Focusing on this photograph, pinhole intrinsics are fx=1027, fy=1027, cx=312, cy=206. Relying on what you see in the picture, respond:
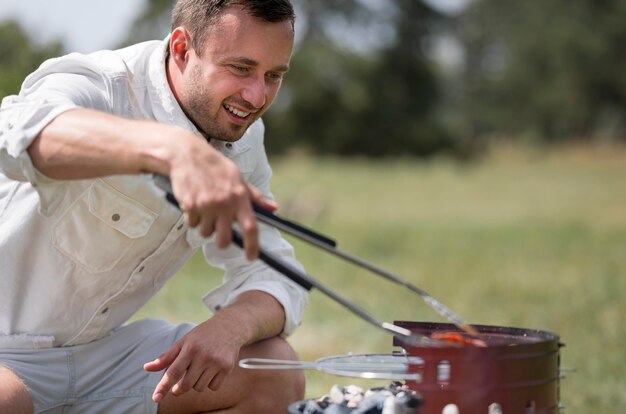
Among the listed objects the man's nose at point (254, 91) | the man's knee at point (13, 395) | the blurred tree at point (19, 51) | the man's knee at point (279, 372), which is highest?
the blurred tree at point (19, 51)

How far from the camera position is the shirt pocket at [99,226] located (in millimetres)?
2916

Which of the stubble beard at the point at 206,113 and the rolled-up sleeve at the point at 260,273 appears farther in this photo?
the rolled-up sleeve at the point at 260,273

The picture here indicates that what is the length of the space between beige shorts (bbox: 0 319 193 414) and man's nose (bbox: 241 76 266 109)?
91 cm

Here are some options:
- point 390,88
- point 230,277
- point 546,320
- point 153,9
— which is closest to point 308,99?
point 390,88

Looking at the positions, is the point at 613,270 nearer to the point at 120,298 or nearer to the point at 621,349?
the point at 621,349

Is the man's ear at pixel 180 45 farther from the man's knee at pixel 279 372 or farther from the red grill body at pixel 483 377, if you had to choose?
the red grill body at pixel 483 377

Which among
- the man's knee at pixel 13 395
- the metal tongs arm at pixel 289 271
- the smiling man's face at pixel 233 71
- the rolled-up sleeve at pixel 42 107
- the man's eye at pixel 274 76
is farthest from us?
the man's eye at pixel 274 76

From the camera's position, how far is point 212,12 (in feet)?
9.34

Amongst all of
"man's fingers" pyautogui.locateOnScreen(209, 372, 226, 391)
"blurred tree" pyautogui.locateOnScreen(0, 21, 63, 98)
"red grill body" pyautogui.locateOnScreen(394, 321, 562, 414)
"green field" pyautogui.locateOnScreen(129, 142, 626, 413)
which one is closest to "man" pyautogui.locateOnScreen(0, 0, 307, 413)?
"man's fingers" pyautogui.locateOnScreen(209, 372, 226, 391)

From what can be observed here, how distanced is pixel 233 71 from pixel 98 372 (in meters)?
1.05

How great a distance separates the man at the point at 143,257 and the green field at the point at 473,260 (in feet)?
4.53

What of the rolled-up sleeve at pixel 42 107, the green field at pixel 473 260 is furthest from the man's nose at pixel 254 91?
the green field at pixel 473 260

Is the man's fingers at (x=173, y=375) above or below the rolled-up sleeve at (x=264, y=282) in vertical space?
below

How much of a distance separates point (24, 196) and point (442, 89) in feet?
127
